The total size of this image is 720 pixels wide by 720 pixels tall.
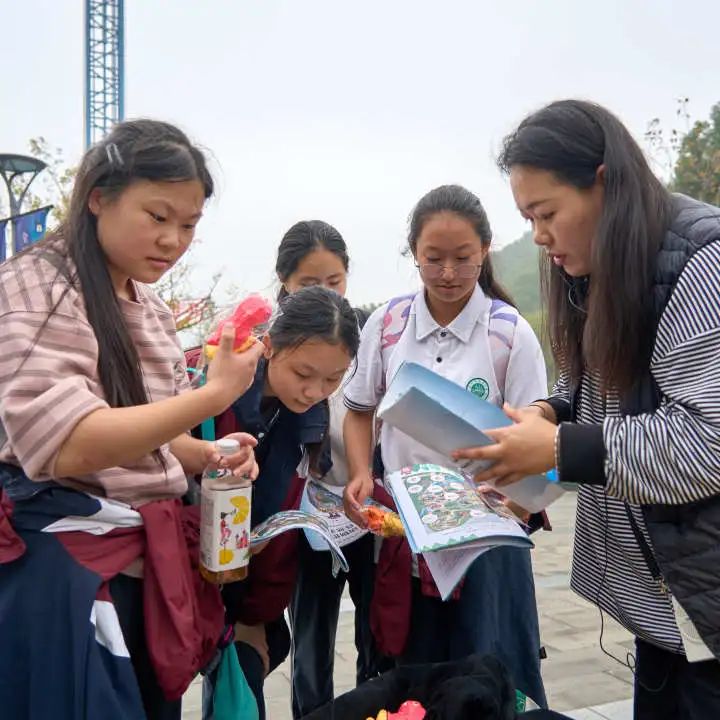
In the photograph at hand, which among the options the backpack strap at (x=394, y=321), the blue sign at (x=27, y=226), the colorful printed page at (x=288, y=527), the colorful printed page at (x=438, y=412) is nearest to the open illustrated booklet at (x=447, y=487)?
the colorful printed page at (x=438, y=412)

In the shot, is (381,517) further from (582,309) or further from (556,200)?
(556,200)

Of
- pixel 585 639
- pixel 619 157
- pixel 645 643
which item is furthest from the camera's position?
pixel 585 639

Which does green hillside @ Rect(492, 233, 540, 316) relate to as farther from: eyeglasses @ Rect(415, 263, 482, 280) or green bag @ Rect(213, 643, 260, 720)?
green bag @ Rect(213, 643, 260, 720)

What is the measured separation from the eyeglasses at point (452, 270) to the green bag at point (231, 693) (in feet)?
3.60

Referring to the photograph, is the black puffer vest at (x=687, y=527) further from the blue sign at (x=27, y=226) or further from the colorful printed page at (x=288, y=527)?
the blue sign at (x=27, y=226)

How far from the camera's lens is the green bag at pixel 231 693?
158cm

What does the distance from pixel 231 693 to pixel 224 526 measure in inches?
16.0

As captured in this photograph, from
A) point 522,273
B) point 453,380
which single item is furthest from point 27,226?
point 522,273

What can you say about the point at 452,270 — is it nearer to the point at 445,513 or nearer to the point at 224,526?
the point at 445,513

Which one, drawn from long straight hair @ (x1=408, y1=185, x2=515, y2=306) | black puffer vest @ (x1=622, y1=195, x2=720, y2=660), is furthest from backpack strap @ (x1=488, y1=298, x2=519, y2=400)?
black puffer vest @ (x1=622, y1=195, x2=720, y2=660)

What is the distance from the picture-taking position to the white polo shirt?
2025mm

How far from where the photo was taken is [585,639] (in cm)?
380

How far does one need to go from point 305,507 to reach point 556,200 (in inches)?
42.4

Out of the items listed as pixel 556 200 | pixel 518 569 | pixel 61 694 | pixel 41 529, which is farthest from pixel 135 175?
pixel 518 569
